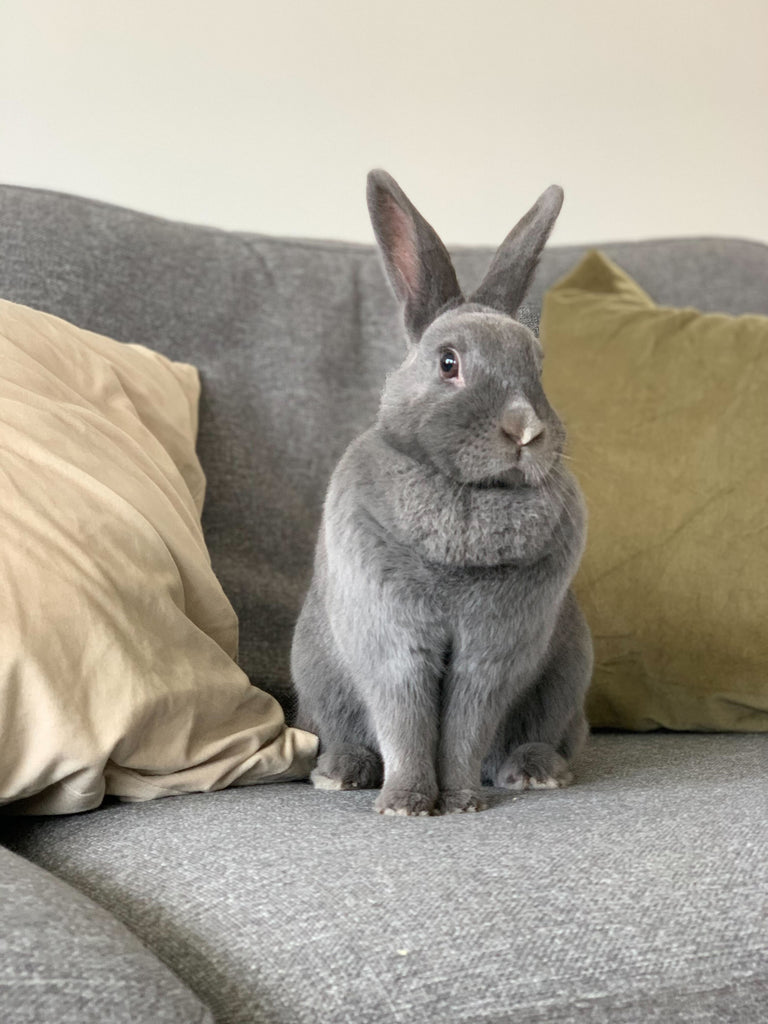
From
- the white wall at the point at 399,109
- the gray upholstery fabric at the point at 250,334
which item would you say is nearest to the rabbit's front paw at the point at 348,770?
the gray upholstery fabric at the point at 250,334

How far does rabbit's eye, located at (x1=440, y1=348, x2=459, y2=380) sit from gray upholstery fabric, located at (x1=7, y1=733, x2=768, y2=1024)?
0.43 meters

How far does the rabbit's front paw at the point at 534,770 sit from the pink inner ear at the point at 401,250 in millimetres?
532

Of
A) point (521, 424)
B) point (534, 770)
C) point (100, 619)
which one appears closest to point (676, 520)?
point (534, 770)

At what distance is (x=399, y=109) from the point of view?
7.14ft

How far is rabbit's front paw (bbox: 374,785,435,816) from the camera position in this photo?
3.61 ft

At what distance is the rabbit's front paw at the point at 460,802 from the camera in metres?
1.12

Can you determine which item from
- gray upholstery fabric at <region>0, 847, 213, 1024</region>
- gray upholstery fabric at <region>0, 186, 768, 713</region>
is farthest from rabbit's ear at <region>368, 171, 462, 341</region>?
gray upholstery fabric at <region>0, 847, 213, 1024</region>

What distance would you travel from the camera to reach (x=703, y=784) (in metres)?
1.20

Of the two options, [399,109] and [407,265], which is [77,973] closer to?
[407,265]

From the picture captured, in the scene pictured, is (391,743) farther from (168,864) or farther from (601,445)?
(601,445)

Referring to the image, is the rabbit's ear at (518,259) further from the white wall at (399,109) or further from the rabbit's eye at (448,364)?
the white wall at (399,109)

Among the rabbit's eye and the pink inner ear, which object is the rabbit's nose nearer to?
the rabbit's eye

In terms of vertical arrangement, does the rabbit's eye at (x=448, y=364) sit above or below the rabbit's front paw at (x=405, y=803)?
above

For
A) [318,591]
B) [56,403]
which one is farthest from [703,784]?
[56,403]
